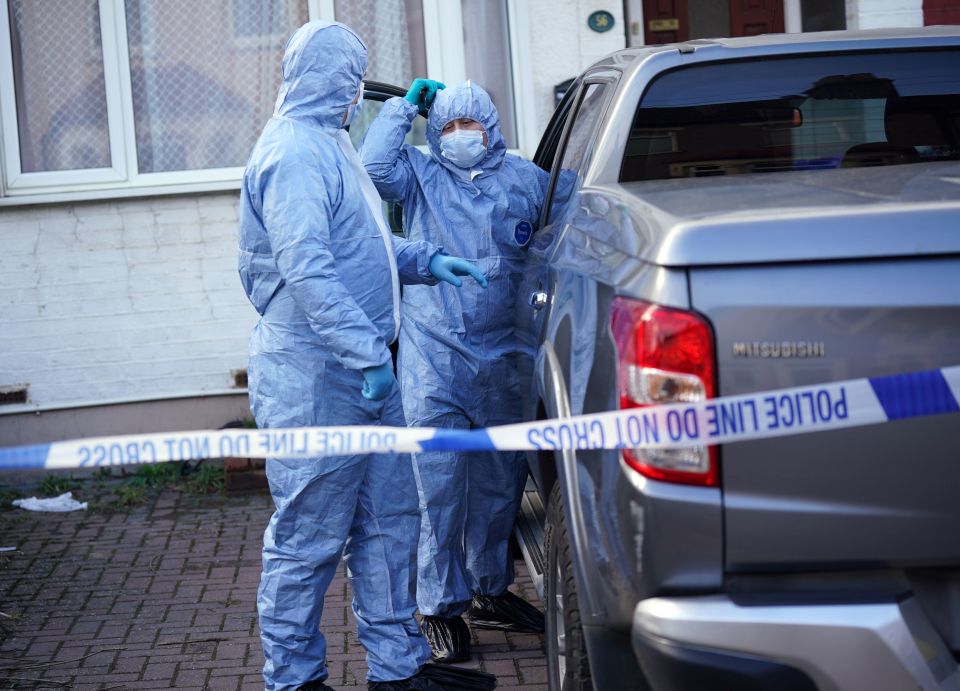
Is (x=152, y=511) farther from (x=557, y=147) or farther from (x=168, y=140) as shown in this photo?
(x=557, y=147)

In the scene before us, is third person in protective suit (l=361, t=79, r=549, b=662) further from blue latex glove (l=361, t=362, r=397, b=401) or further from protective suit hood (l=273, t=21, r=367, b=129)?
blue latex glove (l=361, t=362, r=397, b=401)

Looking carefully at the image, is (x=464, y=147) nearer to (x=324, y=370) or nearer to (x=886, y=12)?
(x=324, y=370)

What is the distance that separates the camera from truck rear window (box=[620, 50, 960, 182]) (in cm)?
367

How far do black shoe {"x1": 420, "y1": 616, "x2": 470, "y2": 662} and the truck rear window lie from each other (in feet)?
5.44

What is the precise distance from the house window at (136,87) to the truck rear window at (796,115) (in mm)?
4500

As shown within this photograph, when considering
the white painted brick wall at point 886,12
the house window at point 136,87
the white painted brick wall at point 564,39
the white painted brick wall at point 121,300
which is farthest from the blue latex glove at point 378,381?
the white painted brick wall at point 886,12

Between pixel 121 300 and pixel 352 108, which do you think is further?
pixel 121 300

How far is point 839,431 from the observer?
2.26 m

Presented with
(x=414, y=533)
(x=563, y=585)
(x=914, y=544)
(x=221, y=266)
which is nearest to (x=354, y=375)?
(x=414, y=533)

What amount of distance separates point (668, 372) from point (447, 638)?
2.22m

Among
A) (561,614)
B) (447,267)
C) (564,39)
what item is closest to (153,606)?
(447,267)

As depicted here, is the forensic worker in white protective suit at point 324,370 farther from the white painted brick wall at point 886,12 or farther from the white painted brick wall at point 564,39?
the white painted brick wall at point 886,12

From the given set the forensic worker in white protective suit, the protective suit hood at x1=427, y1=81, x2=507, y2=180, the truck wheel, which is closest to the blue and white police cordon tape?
the truck wheel

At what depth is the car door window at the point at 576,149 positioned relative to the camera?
3.80m
